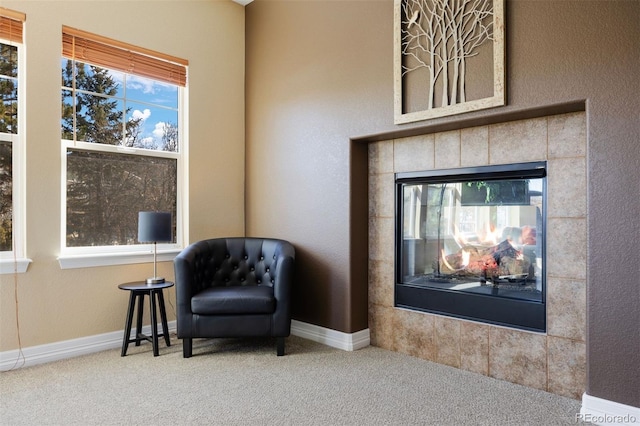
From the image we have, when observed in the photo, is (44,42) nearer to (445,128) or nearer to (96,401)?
(96,401)

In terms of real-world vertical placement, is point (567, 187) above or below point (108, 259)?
above

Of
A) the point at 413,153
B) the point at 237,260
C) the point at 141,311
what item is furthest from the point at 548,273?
the point at 141,311

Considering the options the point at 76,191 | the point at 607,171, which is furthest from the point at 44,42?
the point at 607,171

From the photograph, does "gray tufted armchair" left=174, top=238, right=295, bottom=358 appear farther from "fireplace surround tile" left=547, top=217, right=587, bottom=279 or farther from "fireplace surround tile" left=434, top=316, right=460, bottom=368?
"fireplace surround tile" left=547, top=217, right=587, bottom=279

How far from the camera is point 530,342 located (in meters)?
2.78

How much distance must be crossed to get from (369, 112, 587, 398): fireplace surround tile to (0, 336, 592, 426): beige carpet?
0.13 meters

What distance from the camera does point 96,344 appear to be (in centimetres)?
347

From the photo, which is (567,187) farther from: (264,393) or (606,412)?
(264,393)

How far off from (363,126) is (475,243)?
1189 millimetres

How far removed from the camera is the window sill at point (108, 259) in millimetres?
3334

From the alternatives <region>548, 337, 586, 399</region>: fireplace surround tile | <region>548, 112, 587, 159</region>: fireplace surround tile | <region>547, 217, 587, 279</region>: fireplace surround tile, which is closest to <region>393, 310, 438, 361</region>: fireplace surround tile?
<region>548, 337, 586, 399</region>: fireplace surround tile

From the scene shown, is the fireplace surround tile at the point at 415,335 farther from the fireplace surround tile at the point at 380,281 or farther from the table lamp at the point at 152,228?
the table lamp at the point at 152,228

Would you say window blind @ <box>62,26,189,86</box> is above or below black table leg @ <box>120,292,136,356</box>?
above

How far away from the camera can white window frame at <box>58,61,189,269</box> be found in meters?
3.38
